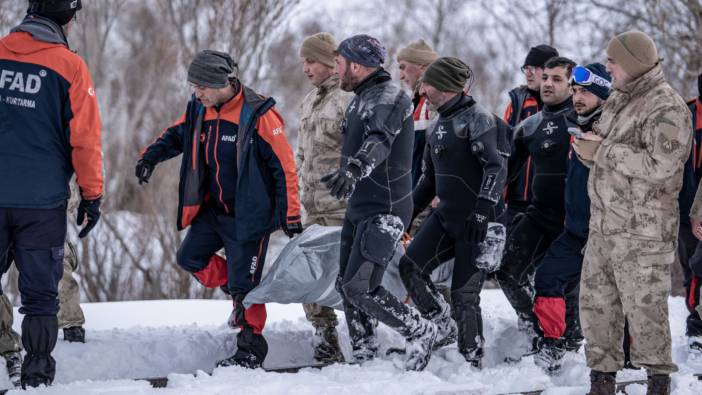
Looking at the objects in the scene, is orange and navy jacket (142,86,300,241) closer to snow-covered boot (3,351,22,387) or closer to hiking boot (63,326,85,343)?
hiking boot (63,326,85,343)

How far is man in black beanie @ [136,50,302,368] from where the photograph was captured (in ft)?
16.9

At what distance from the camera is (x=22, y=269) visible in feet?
13.8

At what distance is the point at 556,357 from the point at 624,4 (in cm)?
1450

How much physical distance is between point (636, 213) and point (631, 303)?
46 cm

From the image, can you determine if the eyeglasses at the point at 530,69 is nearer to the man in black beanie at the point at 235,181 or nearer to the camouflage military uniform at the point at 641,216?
the camouflage military uniform at the point at 641,216

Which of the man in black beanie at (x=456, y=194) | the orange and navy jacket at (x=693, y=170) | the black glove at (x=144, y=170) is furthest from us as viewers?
the orange and navy jacket at (x=693, y=170)

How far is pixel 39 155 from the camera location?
423cm

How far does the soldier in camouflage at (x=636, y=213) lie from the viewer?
411 cm

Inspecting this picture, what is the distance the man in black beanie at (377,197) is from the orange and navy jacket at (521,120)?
127cm

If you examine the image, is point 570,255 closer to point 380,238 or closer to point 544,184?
point 544,184

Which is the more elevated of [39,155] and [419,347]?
[39,155]

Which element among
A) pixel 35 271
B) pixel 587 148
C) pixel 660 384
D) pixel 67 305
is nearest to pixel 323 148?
pixel 67 305

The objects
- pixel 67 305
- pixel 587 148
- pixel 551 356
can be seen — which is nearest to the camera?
pixel 587 148

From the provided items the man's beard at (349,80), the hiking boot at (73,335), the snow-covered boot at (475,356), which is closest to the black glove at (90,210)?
the hiking boot at (73,335)
